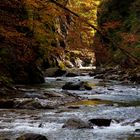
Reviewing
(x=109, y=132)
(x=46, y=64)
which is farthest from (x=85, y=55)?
(x=46, y=64)

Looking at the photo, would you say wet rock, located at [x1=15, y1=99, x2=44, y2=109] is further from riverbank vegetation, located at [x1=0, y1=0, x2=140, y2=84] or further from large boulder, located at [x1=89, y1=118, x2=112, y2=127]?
large boulder, located at [x1=89, y1=118, x2=112, y2=127]

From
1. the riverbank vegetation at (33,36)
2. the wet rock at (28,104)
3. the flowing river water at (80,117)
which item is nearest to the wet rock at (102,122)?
the flowing river water at (80,117)

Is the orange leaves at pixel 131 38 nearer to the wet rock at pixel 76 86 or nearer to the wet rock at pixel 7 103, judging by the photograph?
the wet rock at pixel 76 86

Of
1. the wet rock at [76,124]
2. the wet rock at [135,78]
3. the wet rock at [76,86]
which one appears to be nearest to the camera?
the wet rock at [76,124]

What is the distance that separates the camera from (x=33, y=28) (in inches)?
901

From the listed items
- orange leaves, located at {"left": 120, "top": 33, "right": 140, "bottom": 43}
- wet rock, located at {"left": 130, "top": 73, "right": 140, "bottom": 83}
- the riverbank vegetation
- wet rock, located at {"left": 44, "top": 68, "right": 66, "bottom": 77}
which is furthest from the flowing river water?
wet rock, located at {"left": 44, "top": 68, "right": 66, "bottom": 77}

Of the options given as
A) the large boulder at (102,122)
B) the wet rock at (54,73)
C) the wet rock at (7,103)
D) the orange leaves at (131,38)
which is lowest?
the wet rock at (54,73)

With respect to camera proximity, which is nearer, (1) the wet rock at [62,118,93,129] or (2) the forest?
(2) the forest

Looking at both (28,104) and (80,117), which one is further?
(28,104)

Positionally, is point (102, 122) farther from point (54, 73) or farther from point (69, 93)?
point (54, 73)

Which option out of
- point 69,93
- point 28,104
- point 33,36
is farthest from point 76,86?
point 28,104

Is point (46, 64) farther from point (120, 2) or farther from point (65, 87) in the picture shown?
point (65, 87)

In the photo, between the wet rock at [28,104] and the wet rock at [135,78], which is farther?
the wet rock at [135,78]

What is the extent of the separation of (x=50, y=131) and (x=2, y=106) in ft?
15.2
